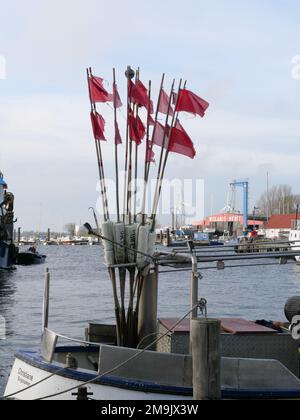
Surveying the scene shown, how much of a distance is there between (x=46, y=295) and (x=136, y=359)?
81.7 inches

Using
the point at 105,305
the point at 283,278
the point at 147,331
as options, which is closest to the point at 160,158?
the point at 147,331

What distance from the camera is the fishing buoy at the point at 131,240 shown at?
448 inches

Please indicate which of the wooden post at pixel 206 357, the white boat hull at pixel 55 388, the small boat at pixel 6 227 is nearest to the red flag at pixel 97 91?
the white boat hull at pixel 55 388

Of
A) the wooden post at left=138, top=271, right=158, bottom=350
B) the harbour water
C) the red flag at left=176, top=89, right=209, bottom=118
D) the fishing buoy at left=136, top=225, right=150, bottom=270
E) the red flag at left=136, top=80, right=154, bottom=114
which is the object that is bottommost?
the harbour water

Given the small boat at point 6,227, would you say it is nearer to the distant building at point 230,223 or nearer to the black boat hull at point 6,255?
the black boat hull at point 6,255

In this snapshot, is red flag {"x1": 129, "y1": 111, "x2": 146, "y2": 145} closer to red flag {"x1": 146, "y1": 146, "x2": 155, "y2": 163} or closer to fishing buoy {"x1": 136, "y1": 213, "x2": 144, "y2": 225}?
red flag {"x1": 146, "y1": 146, "x2": 155, "y2": 163}

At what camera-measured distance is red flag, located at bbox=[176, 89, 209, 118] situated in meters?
11.9

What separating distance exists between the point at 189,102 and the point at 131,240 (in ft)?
8.33

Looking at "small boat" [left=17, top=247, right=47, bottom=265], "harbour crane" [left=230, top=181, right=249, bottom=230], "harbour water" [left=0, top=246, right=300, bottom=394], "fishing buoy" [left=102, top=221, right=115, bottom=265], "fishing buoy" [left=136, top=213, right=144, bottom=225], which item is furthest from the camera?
"harbour crane" [left=230, top=181, right=249, bottom=230]

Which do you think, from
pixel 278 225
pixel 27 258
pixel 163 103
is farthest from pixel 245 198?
pixel 163 103

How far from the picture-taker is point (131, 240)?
37.4 feet

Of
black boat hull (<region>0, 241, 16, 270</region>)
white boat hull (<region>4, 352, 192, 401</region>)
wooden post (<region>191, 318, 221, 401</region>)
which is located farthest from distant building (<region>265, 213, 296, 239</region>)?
wooden post (<region>191, 318, 221, 401</region>)

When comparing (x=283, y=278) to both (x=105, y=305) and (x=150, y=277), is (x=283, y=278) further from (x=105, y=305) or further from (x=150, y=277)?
(x=150, y=277)
